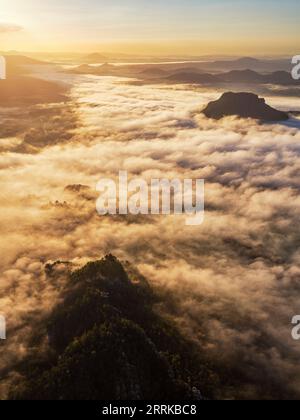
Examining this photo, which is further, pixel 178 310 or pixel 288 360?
pixel 178 310

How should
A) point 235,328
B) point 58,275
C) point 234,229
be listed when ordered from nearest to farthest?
point 235,328 < point 58,275 < point 234,229
